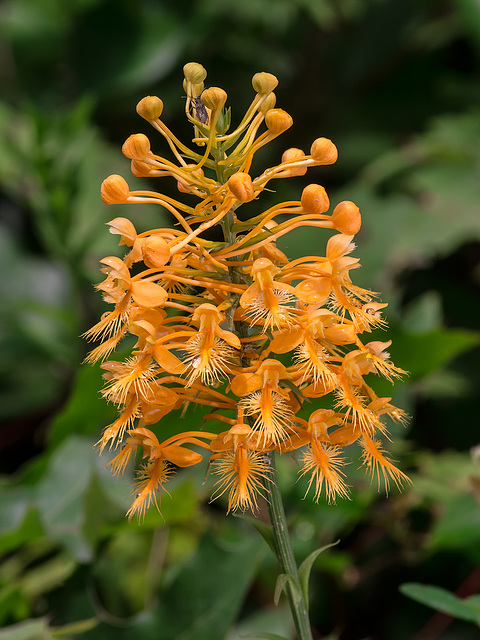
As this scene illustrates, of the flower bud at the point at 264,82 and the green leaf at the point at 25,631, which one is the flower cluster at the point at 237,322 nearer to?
the flower bud at the point at 264,82

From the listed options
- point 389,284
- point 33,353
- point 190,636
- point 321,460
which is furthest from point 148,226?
point 321,460

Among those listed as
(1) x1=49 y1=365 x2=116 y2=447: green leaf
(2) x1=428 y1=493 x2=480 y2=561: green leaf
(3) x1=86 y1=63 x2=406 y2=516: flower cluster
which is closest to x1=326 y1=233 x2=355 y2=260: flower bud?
(3) x1=86 y1=63 x2=406 y2=516: flower cluster

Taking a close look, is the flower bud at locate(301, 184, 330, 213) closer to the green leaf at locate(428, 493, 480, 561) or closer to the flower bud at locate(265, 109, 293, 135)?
the flower bud at locate(265, 109, 293, 135)

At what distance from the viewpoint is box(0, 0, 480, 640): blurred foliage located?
91cm

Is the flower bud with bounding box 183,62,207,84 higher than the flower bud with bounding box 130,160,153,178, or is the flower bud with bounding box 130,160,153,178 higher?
the flower bud with bounding box 183,62,207,84

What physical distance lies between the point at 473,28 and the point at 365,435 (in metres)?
1.43

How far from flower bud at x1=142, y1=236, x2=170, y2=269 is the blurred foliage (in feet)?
1.10

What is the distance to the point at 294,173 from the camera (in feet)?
1.81

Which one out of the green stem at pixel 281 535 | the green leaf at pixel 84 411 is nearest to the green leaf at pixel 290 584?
the green stem at pixel 281 535

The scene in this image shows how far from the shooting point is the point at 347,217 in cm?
52

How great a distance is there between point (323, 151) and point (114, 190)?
0.17 metres

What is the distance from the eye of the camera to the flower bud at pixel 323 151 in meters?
0.52

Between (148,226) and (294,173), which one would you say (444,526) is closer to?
(294,173)

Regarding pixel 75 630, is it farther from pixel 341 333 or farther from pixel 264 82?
pixel 264 82
